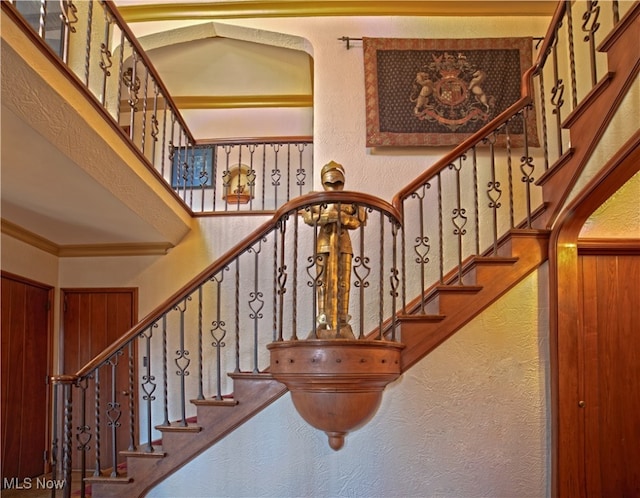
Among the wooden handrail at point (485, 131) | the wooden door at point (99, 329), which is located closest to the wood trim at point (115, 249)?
the wooden door at point (99, 329)

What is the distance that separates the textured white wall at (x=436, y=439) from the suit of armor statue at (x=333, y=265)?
62 centimetres

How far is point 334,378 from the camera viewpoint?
9.00 ft

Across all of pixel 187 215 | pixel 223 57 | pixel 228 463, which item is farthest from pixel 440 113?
pixel 228 463

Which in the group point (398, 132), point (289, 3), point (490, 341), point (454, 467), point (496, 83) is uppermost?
point (289, 3)

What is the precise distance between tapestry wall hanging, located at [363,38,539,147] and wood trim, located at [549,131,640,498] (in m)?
1.57

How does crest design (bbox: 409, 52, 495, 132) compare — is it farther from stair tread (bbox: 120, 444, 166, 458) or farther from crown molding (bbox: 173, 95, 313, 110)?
stair tread (bbox: 120, 444, 166, 458)

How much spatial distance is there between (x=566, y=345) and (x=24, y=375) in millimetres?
4190

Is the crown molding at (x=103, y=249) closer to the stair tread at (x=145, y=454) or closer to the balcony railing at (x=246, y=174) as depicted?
the balcony railing at (x=246, y=174)

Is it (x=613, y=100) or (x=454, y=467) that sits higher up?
(x=613, y=100)

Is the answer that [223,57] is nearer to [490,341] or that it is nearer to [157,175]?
[157,175]

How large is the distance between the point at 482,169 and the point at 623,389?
6.54 feet

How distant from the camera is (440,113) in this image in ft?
15.5

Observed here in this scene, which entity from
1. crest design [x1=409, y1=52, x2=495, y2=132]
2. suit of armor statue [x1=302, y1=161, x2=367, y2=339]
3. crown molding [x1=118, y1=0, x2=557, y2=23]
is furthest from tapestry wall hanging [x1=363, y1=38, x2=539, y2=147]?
suit of armor statue [x1=302, y1=161, x2=367, y2=339]

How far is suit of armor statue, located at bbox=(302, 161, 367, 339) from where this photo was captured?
2977 mm
